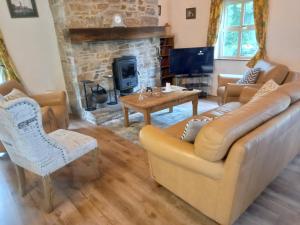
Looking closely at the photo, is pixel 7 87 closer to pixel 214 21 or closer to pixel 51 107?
pixel 51 107

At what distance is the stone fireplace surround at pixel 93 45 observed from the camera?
12.6ft

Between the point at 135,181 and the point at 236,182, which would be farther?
the point at 135,181

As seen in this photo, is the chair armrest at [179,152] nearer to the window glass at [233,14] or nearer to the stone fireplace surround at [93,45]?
the stone fireplace surround at [93,45]

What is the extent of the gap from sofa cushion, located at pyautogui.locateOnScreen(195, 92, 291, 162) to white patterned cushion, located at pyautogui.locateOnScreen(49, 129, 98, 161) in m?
1.17

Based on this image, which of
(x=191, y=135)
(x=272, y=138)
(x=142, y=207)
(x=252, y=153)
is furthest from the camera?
(x=142, y=207)

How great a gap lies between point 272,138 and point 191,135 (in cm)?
56

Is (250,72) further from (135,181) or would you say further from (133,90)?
(135,181)

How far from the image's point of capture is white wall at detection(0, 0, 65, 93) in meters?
3.82

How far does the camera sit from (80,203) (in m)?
2.05

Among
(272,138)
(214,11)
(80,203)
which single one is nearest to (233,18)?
(214,11)

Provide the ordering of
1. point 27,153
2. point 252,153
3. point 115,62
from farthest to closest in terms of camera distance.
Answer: point 115,62, point 27,153, point 252,153

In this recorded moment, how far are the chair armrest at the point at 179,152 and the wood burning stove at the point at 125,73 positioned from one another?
2.69 metres

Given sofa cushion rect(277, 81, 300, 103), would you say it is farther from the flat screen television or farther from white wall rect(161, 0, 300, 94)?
the flat screen television

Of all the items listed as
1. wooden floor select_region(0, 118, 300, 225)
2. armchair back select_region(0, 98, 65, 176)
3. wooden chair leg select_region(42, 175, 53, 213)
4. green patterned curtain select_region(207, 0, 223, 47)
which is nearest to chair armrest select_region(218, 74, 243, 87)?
green patterned curtain select_region(207, 0, 223, 47)
